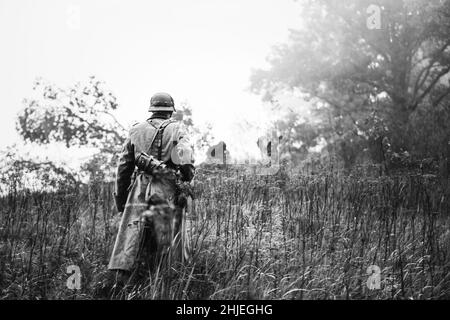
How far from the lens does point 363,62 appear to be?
1070 cm

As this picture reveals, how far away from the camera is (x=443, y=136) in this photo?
24.2 ft

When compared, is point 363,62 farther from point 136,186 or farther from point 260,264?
point 136,186

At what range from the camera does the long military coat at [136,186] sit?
133 inches

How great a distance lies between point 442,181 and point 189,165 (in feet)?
15.8

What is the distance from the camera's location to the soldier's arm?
12.1 ft

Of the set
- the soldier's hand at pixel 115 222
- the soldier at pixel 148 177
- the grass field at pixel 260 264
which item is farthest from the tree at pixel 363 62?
the soldier at pixel 148 177

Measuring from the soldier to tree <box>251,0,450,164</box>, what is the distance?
611cm

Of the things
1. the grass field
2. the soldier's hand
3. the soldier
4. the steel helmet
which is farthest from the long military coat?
the soldier's hand

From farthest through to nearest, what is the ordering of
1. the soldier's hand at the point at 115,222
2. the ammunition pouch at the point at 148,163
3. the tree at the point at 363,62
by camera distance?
the tree at the point at 363,62 → the soldier's hand at the point at 115,222 → the ammunition pouch at the point at 148,163

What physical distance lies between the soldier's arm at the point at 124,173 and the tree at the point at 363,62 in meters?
6.31

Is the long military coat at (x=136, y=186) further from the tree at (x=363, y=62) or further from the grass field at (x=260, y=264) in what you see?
the tree at (x=363, y=62)
